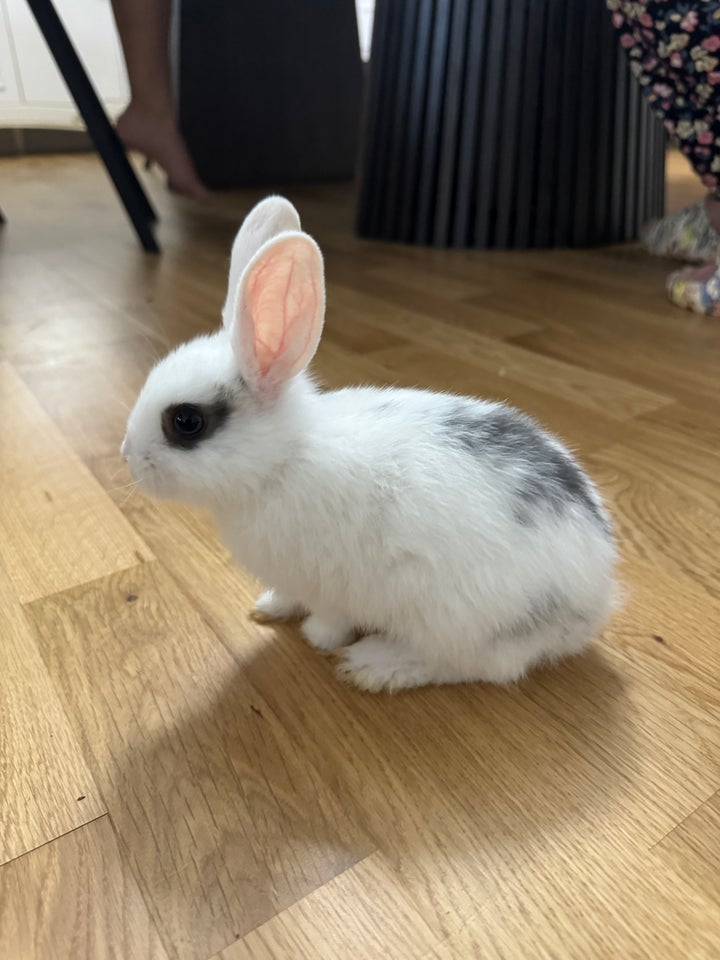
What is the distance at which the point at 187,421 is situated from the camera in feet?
2.02

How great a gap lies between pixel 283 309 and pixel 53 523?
0.45 m

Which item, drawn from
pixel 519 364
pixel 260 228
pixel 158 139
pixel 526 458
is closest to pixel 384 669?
pixel 526 458

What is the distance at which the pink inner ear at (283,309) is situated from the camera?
1.85 feet

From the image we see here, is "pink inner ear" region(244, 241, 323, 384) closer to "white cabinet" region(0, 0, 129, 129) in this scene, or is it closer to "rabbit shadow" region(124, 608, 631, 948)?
"rabbit shadow" region(124, 608, 631, 948)

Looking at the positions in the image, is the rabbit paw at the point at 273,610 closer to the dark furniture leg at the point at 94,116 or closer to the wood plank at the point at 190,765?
the wood plank at the point at 190,765

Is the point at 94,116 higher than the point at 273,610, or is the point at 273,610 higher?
the point at 94,116

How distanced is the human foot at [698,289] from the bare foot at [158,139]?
146 cm

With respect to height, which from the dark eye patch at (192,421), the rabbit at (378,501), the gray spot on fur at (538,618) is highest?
the dark eye patch at (192,421)

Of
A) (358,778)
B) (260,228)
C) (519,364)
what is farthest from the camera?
(519,364)

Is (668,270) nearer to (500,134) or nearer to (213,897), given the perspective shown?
(500,134)

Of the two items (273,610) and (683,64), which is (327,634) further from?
(683,64)

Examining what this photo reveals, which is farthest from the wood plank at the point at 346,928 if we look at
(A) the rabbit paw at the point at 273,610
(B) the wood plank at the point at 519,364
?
(B) the wood plank at the point at 519,364

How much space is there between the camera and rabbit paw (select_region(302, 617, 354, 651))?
0.69m

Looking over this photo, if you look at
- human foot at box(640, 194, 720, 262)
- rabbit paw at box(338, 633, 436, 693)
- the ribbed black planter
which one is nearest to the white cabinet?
the ribbed black planter
